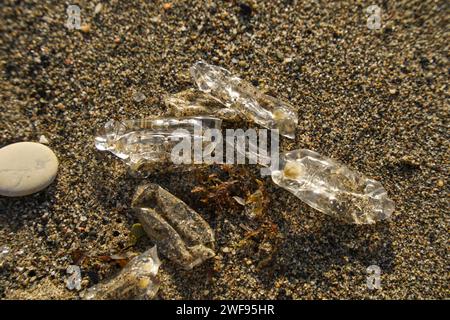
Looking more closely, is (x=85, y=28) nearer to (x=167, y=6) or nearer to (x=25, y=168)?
(x=167, y=6)

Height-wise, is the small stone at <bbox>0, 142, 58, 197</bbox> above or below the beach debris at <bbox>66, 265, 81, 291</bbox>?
above

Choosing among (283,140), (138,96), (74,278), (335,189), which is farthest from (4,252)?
(335,189)

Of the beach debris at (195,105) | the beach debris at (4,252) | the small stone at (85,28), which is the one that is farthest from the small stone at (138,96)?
the beach debris at (4,252)

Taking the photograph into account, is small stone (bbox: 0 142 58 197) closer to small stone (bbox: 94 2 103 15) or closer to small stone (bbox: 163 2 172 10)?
small stone (bbox: 94 2 103 15)

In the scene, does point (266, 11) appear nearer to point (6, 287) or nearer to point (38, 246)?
point (38, 246)

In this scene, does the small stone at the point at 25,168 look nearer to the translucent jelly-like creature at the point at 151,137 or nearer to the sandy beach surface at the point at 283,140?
the sandy beach surface at the point at 283,140

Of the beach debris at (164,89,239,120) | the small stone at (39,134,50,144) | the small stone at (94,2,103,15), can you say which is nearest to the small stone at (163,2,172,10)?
the small stone at (94,2,103,15)

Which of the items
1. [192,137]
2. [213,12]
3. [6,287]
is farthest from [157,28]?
[6,287]
